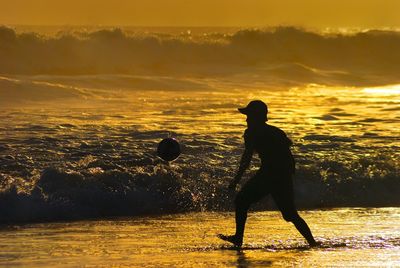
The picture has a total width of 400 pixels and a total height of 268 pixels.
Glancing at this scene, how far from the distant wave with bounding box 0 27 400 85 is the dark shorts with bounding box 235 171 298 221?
28952 millimetres

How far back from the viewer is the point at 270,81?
39.1 m

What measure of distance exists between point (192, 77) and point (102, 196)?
2644 cm

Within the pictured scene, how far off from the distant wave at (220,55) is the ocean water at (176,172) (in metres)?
6.70

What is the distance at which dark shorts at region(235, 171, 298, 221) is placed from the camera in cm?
1088

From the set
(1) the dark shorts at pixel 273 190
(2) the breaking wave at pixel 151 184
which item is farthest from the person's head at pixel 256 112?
(2) the breaking wave at pixel 151 184

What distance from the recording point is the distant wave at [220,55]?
4303 cm

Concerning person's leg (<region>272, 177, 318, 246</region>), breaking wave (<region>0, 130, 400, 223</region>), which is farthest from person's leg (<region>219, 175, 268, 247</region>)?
breaking wave (<region>0, 130, 400, 223</region>)

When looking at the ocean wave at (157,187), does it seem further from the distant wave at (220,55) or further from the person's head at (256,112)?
the distant wave at (220,55)

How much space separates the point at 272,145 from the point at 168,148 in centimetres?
352

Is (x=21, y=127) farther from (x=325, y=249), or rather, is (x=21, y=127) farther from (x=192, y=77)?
(x=192, y=77)

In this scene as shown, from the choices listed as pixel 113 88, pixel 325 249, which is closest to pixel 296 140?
pixel 325 249

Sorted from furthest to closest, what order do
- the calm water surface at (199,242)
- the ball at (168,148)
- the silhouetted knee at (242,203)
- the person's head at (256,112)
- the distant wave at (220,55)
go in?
the distant wave at (220,55), the ball at (168,148), the silhouetted knee at (242,203), the person's head at (256,112), the calm water surface at (199,242)

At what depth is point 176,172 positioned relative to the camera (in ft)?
53.3

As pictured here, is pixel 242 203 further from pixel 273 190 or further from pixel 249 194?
pixel 273 190
